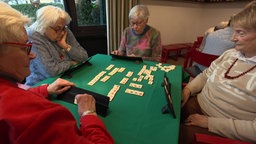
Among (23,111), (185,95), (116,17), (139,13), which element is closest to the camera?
(23,111)

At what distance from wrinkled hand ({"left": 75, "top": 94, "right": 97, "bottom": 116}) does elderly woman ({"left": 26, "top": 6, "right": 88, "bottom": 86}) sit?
0.59m

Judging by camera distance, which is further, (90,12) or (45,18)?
(90,12)

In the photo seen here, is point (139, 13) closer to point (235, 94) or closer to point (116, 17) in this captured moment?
point (116, 17)

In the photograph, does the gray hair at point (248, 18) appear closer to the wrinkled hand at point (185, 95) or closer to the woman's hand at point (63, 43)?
the wrinkled hand at point (185, 95)

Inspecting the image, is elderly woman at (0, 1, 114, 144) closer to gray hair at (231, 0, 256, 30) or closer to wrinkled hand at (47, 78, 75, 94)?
wrinkled hand at (47, 78, 75, 94)

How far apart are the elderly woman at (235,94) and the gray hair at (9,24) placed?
106 centimetres

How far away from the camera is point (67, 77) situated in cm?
132

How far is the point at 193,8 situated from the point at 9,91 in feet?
15.5

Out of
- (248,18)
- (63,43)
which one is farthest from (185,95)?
(63,43)

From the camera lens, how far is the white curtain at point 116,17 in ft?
9.43

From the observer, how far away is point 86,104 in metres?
0.87

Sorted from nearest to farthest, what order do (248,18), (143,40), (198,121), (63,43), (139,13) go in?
(248,18) < (198,121) < (63,43) < (139,13) < (143,40)

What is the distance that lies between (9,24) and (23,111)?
335 mm

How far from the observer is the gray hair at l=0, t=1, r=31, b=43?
23.5 inches
